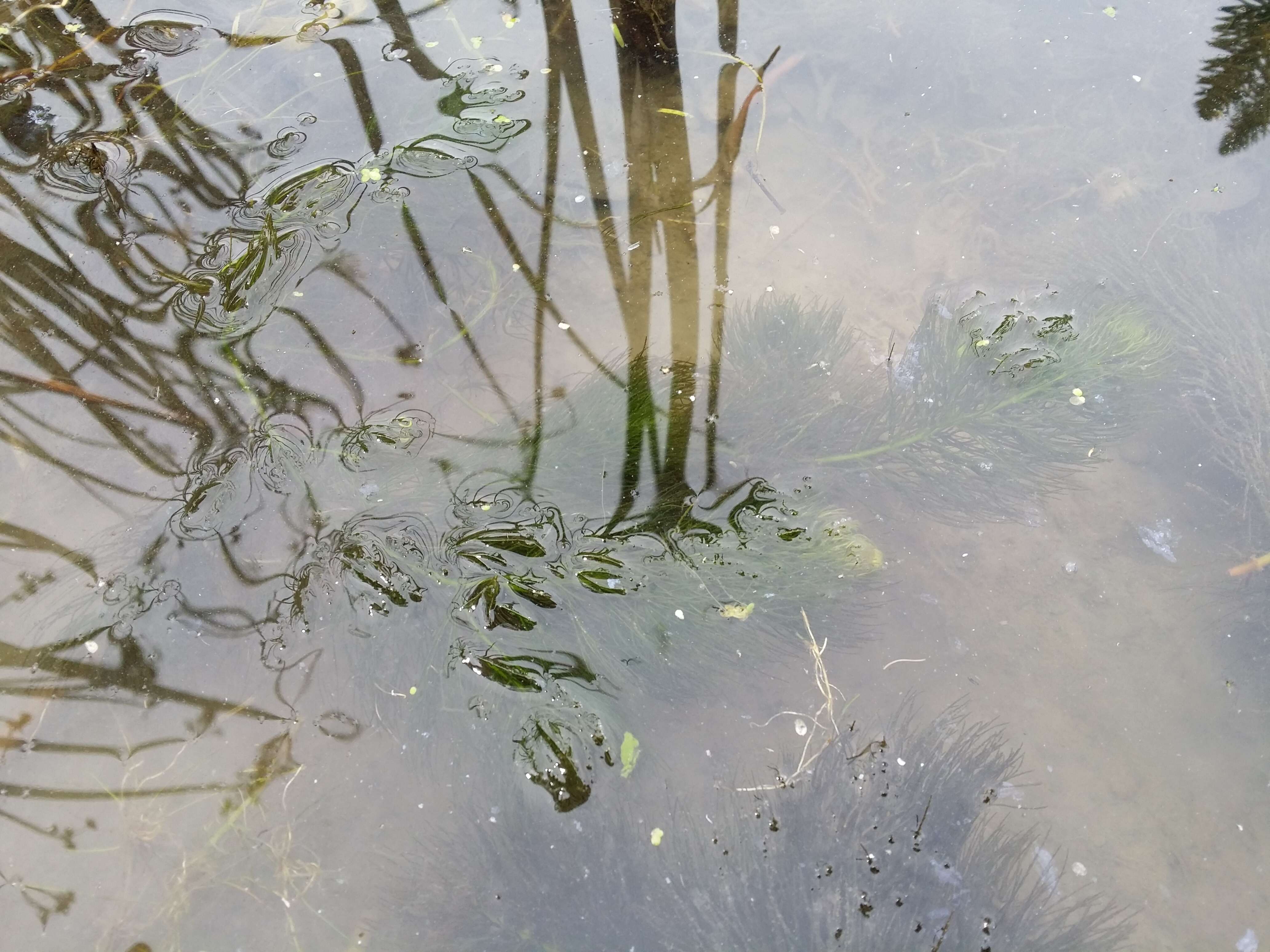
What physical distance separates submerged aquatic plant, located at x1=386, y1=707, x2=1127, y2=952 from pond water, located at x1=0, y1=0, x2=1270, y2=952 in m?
0.01

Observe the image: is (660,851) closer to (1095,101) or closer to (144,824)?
(144,824)

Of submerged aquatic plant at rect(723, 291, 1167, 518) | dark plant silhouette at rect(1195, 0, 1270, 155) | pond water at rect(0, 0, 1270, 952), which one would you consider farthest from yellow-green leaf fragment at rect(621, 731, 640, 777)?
dark plant silhouette at rect(1195, 0, 1270, 155)

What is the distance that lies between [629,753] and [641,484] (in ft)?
2.67

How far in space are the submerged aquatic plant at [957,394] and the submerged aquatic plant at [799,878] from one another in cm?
91

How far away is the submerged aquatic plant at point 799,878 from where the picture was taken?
1.95 m

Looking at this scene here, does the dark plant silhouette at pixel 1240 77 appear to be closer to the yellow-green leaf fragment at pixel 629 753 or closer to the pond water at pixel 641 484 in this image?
the pond water at pixel 641 484

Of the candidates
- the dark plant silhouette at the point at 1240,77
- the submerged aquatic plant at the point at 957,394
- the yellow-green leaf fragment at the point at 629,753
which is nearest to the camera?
the yellow-green leaf fragment at the point at 629,753

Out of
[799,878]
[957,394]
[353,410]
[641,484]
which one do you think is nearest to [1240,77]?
[957,394]

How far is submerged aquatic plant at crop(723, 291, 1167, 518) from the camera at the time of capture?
2.53 meters

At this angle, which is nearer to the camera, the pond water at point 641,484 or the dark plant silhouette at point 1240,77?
the pond water at point 641,484

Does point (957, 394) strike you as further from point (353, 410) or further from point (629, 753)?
point (353, 410)

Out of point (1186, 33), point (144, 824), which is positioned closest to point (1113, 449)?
point (1186, 33)

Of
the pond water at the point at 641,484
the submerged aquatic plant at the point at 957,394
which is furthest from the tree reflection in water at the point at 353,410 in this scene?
the submerged aquatic plant at the point at 957,394

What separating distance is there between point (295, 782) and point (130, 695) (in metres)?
0.56
